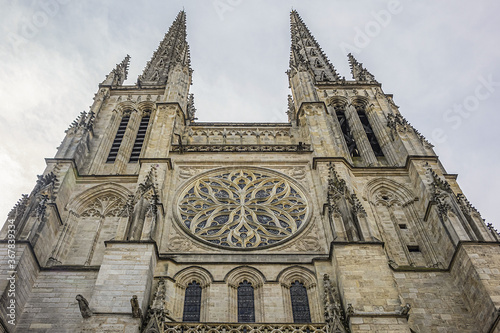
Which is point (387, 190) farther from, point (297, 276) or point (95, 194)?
point (95, 194)

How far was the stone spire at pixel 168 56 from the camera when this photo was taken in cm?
2669

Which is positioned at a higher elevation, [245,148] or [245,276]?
[245,148]

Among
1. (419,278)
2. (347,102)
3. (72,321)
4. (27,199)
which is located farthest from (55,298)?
(347,102)

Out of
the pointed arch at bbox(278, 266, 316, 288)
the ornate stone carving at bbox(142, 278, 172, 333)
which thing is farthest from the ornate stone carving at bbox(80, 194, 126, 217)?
the pointed arch at bbox(278, 266, 316, 288)

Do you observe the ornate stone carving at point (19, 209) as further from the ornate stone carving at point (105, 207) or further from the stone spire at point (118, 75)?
the stone spire at point (118, 75)

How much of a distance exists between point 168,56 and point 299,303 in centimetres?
2211

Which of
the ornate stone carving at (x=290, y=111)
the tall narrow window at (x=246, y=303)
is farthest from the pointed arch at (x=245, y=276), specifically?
the ornate stone carving at (x=290, y=111)

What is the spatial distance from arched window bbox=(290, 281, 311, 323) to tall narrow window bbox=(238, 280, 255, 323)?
1033mm

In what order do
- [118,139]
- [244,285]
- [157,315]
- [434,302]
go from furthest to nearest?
1. [118,139]
2. [244,285]
3. [434,302]
4. [157,315]

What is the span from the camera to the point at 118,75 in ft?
86.3

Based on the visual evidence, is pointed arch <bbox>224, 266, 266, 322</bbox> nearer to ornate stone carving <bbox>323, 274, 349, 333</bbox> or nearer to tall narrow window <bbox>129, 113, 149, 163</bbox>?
ornate stone carving <bbox>323, 274, 349, 333</bbox>

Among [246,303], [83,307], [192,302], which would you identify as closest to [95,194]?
[192,302]

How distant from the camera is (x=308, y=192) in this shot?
1681 cm

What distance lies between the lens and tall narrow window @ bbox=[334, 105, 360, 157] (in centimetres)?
2083
